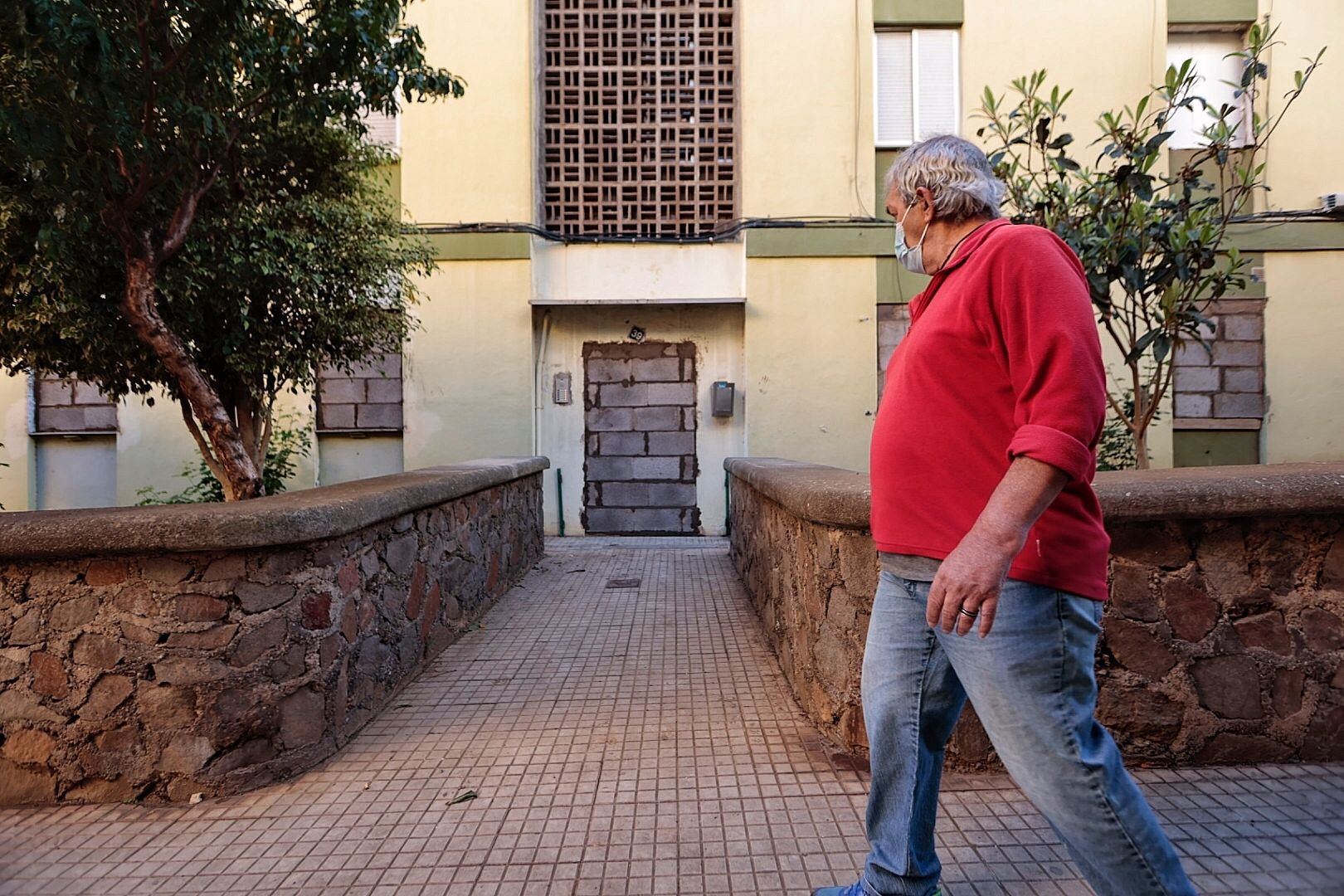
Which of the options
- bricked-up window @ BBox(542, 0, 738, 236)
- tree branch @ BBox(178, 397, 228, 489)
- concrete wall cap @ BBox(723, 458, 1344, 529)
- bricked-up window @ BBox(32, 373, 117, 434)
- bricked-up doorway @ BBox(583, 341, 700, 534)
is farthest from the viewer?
bricked-up doorway @ BBox(583, 341, 700, 534)

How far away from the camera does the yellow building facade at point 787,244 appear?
31.7 feet

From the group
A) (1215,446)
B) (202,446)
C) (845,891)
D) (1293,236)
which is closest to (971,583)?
(845,891)

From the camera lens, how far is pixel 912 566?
5.94 feet

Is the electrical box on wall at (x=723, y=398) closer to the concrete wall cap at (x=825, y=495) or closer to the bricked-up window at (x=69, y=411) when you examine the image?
the concrete wall cap at (x=825, y=495)

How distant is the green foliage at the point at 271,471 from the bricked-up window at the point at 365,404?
36cm

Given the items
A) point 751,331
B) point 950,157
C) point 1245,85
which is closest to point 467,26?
point 751,331

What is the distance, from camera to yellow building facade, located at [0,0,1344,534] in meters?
9.66

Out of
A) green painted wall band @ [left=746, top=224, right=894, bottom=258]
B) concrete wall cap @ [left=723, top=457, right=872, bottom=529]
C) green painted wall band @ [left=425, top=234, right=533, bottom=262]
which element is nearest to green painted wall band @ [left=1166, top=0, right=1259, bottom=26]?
green painted wall band @ [left=746, top=224, right=894, bottom=258]

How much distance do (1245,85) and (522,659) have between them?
5245 mm

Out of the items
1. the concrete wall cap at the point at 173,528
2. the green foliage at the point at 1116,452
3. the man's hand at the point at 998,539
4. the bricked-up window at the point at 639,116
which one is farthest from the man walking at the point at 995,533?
the bricked-up window at the point at 639,116

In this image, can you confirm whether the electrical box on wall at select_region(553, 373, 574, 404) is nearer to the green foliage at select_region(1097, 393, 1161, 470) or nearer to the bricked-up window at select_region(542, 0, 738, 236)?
the bricked-up window at select_region(542, 0, 738, 236)

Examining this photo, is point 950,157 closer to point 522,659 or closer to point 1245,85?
point 522,659

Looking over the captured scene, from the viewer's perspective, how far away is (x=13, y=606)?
289 centimetres

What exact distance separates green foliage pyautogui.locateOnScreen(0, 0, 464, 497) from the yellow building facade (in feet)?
13.6
